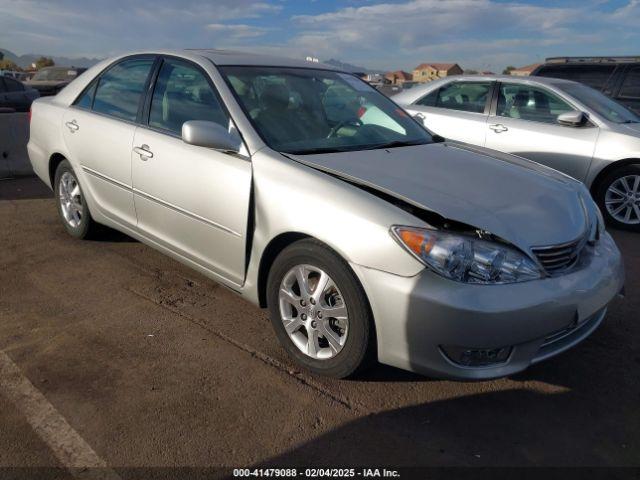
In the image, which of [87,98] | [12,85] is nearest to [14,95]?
[12,85]

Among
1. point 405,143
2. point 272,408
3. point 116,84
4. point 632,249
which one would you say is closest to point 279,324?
point 272,408

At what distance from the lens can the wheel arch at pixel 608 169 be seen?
5.85 metres

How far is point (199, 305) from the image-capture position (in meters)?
3.74

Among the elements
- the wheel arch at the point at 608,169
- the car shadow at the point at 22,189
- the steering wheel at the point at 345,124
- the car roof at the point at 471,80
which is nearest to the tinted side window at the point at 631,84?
the car roof at the point at 471,80

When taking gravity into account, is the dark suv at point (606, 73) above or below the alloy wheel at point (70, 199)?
above

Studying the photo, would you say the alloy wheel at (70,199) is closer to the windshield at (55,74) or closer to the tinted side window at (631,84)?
the tinted side window at (631,84)

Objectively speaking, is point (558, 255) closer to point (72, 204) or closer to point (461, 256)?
point (461, 256)

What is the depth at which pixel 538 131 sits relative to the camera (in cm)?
631

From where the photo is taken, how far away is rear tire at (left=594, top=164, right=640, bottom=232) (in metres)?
5.86

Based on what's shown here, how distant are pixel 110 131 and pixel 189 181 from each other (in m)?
1.08

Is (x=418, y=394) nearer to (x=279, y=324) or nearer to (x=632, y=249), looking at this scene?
(x=279, y=324)

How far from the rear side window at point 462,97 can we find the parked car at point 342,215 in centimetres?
301

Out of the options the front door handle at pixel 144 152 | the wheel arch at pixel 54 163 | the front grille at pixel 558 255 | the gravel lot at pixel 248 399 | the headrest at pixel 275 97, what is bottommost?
the gravel lot at pixel 248 399
